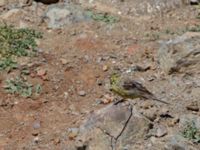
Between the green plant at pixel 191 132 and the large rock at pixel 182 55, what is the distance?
1.10 m

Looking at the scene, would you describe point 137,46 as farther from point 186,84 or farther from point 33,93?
point 33,93

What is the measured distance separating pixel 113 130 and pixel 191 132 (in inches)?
31.9

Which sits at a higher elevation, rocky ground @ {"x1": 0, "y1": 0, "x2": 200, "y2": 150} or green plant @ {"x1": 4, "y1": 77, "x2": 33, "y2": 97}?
rocky ground @ {"x1": 0, "y1": 0, "x2": 200, "y2": 150}

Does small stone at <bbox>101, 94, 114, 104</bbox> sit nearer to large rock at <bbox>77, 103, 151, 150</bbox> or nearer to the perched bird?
the perched bird

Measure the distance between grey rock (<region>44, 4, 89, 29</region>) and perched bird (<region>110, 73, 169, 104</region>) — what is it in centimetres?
170

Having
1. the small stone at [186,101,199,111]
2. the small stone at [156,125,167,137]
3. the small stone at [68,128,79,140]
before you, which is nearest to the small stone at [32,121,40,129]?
the small stone at [68,128,79,140]

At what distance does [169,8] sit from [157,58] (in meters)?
1.61

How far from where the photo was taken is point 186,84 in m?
6.65

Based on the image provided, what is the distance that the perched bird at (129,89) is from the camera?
19.7 feet

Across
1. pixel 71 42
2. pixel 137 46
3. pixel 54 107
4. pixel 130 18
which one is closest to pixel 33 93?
pixel 54 107

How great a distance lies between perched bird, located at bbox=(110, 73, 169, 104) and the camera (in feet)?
19.7

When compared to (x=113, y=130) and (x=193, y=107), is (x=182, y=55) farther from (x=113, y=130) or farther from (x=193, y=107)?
(x=113, y=130)

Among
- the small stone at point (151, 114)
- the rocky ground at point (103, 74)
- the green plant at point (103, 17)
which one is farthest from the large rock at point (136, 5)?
the small stone at point (151, 114)

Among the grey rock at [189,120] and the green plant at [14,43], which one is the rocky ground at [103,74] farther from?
the green plant at [14,43]
